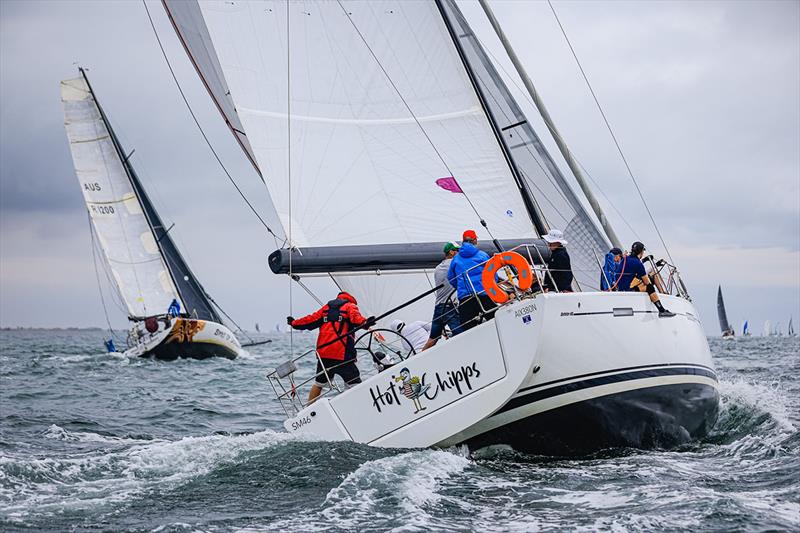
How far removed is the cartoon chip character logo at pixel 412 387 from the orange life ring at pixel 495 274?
3.20 ft

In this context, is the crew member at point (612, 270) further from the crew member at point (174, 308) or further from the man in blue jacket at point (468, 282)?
the crew member at point (174, 308)

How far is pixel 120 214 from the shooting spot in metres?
33.0

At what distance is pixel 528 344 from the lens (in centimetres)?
Result: 723

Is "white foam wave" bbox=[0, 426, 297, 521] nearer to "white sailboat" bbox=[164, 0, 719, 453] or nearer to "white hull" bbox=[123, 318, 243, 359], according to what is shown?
"white sailboat" bbox=[164, 0, 719, 453]

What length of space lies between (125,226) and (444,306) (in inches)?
1058

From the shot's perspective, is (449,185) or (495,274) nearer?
(495,274)

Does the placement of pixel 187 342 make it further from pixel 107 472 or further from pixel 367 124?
pixel 107 472

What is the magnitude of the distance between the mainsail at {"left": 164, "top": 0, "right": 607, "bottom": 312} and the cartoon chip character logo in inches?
86.5

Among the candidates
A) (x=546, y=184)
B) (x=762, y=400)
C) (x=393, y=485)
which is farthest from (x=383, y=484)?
(x=762, y=400)

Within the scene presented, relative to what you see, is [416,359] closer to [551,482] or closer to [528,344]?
[528,344]

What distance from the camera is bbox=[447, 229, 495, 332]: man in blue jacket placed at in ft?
26.1

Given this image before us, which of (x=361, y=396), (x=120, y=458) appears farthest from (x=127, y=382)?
(x=361, y=396)

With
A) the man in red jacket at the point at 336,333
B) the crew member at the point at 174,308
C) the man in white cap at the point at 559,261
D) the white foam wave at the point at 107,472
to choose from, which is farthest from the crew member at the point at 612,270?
the crew member at the point at 174,308

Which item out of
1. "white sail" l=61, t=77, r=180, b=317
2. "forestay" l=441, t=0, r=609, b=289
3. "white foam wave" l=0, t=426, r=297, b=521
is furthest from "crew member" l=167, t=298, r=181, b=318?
"forestay" l=441, t=0, r=609, b=289
